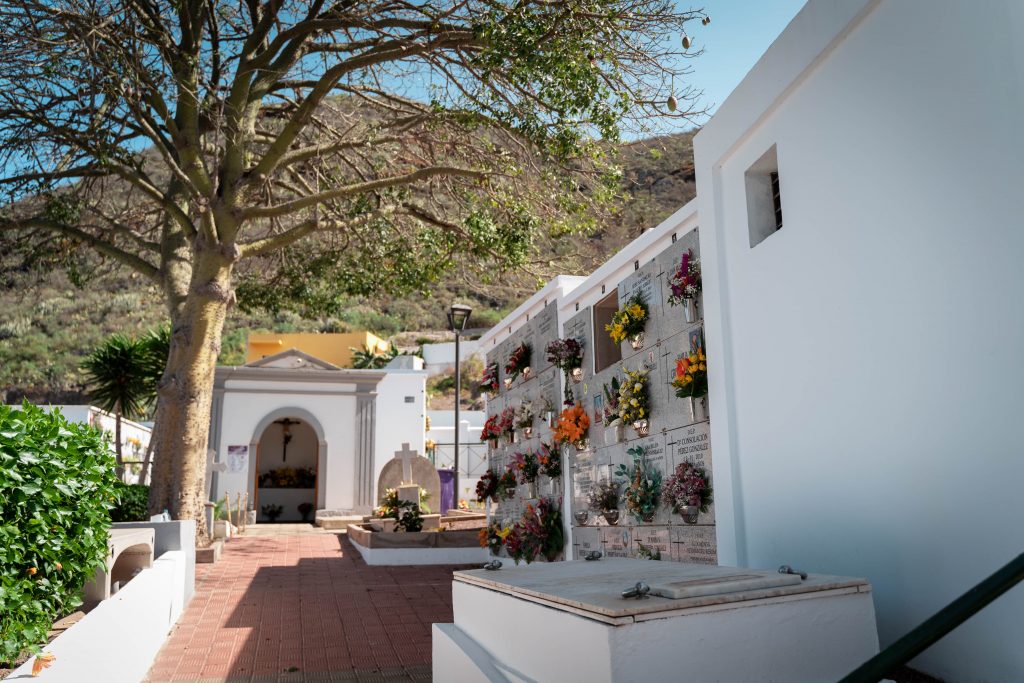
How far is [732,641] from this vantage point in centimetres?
317

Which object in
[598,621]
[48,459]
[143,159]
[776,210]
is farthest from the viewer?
[143,159]

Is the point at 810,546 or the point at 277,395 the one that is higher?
the point at 277,395

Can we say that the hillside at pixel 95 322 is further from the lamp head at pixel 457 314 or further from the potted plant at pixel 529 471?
the potted plant at pixel 529 471

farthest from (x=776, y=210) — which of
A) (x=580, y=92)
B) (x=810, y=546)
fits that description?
(x=580, y=92)

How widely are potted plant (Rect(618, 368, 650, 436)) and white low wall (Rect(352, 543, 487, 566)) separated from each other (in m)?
6.32

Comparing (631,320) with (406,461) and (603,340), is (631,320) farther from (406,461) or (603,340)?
(406,461)

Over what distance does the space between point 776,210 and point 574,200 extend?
6067mm

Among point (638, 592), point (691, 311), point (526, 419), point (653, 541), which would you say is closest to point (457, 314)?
point (526, 419)

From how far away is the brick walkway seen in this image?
6.12 meters

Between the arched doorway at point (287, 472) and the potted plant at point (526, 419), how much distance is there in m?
15.2

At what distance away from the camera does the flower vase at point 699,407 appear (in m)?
6.11

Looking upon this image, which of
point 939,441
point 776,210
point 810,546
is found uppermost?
point 776,210

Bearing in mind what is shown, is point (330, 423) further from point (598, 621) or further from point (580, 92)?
point (598, 621)

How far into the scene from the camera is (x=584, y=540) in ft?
28.1
